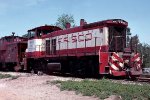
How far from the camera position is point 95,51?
18.3 metres

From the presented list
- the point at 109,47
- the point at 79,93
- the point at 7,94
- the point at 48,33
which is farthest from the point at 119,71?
the point at 48,33

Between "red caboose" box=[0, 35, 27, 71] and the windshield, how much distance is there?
1183 cm

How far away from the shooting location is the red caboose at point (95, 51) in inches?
685

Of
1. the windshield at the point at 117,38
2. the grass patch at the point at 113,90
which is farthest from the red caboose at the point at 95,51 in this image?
the grass patch at the point at 113,90

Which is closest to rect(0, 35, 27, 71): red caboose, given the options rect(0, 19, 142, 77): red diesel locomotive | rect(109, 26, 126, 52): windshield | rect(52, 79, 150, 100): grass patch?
rect(0, 19, 142, 77): red diesel locomotive

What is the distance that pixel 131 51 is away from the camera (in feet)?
61.1

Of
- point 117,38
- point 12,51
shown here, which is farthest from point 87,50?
point 12,51

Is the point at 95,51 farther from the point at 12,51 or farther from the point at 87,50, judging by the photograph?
the point at 12,51

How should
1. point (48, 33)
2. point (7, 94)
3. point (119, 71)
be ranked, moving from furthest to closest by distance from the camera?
point (48, 33) → point (119, 71) → point (7, 94)

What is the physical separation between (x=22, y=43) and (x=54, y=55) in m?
7.29

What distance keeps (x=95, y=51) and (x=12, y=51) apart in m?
13.7

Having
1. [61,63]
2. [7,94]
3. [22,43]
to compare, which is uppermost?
[22,43]

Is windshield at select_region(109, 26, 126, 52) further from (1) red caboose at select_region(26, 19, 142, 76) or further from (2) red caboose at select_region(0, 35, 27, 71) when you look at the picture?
(2) red caboose at select_region(0, 35, 27, 71)

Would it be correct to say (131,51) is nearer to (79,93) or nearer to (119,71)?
(119,71)
